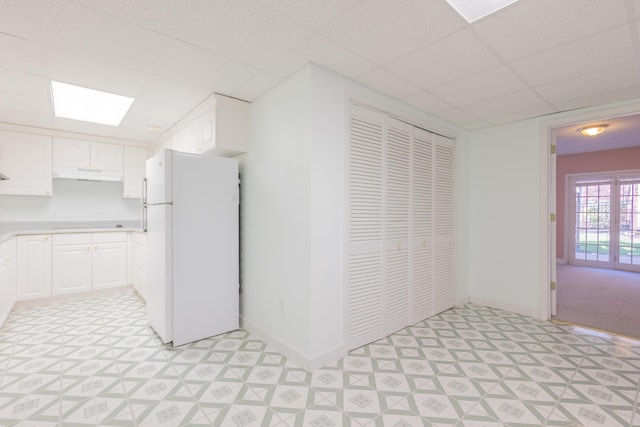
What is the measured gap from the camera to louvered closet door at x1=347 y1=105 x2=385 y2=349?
257 centimetres

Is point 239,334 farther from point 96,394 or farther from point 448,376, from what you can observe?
point 448,376

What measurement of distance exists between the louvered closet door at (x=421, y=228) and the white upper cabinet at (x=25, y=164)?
4.74 metres

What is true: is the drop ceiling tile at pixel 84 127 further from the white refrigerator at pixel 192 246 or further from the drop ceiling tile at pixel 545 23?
the drop ceiling tile at pixel 545 23

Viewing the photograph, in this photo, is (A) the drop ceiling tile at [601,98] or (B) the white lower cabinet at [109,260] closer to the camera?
(A) the drop ceiling tile at [601,98]

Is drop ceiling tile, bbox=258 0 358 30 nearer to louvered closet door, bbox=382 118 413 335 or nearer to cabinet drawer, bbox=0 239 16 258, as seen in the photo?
louvered closet door, bbox=382 118 413 335

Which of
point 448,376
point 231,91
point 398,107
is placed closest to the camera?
point 448,376

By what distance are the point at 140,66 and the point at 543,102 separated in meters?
3.67

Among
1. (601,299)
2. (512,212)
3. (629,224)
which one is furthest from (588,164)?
(512,212)

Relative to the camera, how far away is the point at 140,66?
7.51ft

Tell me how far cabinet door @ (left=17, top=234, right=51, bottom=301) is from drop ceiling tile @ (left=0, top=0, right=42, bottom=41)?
285cm

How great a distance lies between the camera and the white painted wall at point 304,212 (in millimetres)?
2297

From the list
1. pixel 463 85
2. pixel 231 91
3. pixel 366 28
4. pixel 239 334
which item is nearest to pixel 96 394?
pixel 239 334

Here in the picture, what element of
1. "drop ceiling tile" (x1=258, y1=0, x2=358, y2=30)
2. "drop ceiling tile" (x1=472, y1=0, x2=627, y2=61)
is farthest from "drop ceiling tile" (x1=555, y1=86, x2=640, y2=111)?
"drop ceiling tile" (x1=258, y1=0, x2=358, y2=30)

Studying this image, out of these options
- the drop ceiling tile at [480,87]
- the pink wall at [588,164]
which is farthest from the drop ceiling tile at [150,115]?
the pink wall at [588,164]
